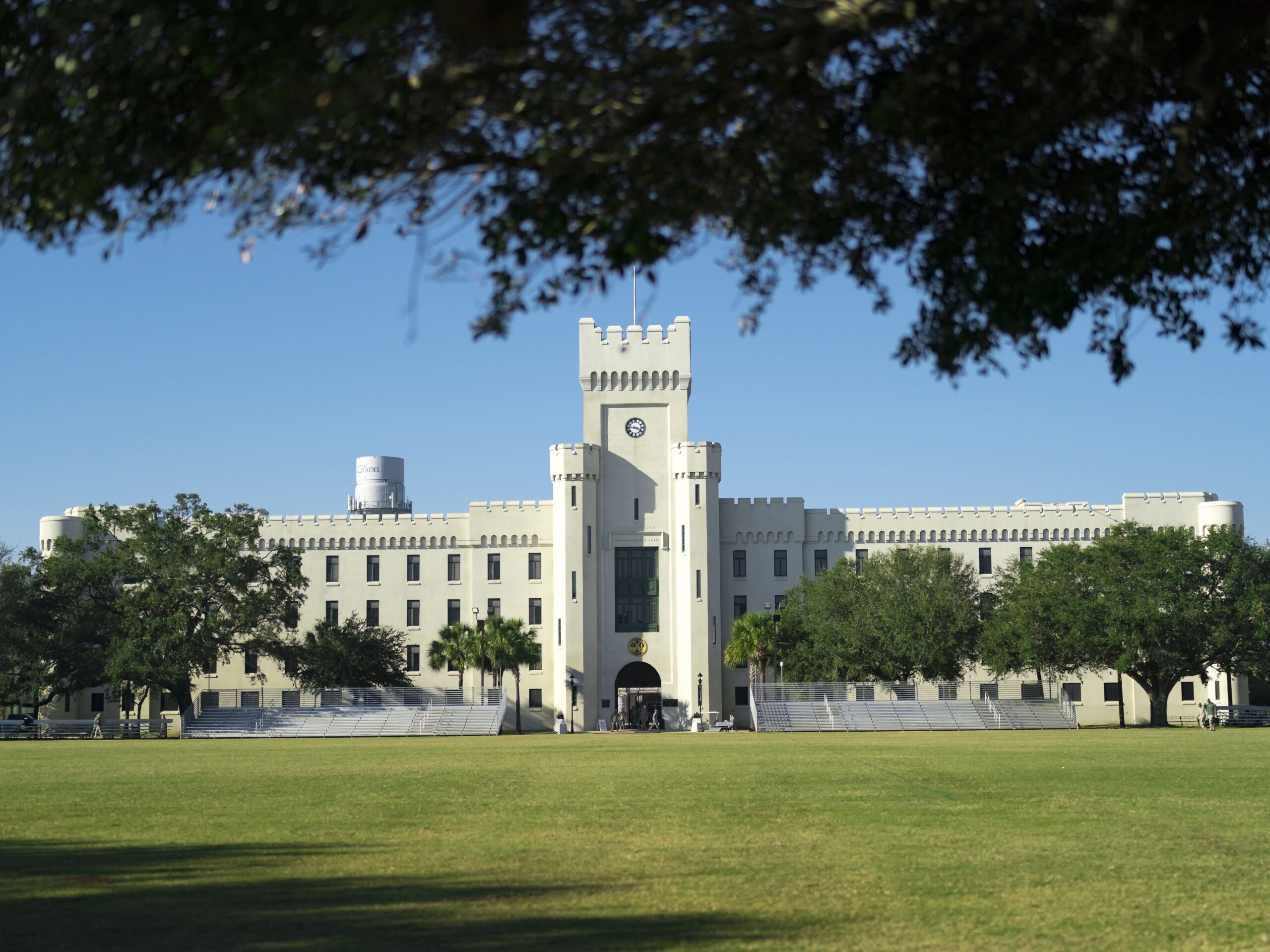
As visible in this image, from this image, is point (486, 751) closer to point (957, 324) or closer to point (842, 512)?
point (957, 324)

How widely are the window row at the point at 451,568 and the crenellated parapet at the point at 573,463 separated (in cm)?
614

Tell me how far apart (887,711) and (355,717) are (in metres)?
25.5

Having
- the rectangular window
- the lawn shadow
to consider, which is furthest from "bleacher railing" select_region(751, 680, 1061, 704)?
the lawn shadow

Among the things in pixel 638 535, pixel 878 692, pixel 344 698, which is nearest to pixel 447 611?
pixel 638 535

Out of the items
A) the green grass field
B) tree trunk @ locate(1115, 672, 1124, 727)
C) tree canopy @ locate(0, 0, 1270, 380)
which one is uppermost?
tree canopy @ locate(0, 0, 1270, 380)

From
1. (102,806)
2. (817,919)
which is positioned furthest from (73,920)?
(102,806)

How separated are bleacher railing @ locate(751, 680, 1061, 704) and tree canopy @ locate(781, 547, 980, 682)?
1.82ft

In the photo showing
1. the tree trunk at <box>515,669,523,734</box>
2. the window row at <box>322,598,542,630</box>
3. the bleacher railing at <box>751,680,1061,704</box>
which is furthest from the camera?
the window row at <box>322,598,542,630</box>

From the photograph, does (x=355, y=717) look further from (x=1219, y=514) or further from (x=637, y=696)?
(x=1219, y=514)

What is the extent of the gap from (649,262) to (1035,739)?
4390 centimetres

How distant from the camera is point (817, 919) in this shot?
35.5ft

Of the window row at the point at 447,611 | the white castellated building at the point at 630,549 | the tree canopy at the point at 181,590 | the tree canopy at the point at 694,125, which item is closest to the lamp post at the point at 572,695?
the white castellated building at the point at 630,549

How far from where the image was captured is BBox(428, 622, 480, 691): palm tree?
7619cm

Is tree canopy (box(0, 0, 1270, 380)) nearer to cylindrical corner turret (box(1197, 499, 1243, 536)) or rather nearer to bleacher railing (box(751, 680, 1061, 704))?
bleacher railing (box(751, 680, 1061, 704))
